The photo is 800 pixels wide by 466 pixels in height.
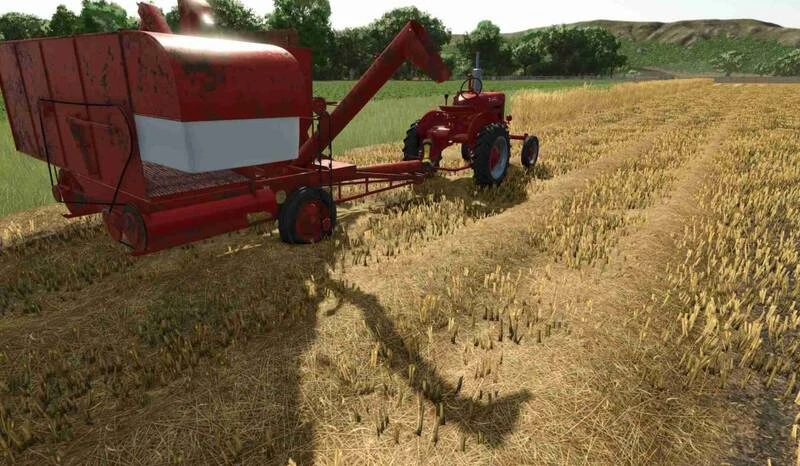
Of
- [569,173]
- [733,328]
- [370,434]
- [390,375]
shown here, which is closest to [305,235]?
[390,375]

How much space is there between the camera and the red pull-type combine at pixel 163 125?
3.31 m

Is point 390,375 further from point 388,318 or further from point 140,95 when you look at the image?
point 140,95

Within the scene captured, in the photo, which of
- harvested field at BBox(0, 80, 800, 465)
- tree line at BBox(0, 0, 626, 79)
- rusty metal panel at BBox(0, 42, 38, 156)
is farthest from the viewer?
tree line at BBox(0, 0, 626, 79)

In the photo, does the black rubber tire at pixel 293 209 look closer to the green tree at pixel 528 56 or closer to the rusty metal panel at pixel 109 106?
the rusty metal panel at pixel 109 106

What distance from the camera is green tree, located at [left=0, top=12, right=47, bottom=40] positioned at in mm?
75562

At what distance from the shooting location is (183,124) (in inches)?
127

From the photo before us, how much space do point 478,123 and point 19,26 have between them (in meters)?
103

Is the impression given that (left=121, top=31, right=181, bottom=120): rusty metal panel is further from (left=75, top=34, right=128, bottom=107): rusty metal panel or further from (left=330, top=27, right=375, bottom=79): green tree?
(left=330, top=27, right=375, bottom=79): green tree

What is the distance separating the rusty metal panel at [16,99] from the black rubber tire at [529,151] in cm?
747

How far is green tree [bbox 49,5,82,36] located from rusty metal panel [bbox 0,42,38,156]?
70038 mm

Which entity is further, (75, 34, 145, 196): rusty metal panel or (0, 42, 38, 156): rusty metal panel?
(0, 42, 38, 156): rusty metal panel

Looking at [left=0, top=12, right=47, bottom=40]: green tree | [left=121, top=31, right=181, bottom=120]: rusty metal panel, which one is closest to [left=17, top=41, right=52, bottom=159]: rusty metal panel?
[left=121, top=31, right=181, bottom=120]: rusty metal panel

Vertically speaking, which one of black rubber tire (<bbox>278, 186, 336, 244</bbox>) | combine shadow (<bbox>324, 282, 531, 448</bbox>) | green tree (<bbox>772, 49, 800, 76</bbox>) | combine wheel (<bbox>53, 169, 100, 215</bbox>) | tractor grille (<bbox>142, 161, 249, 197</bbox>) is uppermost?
green tree (<bbox>772, 49, 800, 76</bbox>)

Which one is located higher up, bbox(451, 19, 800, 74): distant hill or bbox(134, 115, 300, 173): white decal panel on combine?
bbox(451, 19, 800, 74): distant hill
